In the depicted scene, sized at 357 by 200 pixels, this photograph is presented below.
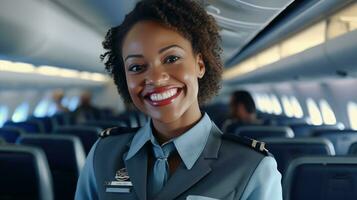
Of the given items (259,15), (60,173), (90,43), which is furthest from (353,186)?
(90,43)

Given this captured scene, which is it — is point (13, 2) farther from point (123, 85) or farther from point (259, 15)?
point (123, 85)

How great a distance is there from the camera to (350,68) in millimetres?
5012

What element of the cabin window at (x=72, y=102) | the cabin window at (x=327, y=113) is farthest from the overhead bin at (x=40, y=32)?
the cabin window at (x=72, y=102)

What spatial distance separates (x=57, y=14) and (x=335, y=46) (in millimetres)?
2591

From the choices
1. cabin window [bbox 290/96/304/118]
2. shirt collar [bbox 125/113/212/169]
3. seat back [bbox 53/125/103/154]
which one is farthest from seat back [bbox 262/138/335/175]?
cabin window [bbox 290/96/304/118]

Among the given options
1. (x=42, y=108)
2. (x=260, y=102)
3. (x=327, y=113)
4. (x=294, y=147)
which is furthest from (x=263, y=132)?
(x=260, y=102)

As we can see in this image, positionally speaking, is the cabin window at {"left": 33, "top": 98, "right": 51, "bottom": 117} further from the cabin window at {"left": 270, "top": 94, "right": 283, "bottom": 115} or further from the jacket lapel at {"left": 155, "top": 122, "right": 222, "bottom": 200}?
the jacket lapel at {"left": 155, "top": 122, "right": 222, "bottom": 200}

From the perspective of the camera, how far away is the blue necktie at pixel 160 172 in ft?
4.99

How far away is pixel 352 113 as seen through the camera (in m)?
8.31

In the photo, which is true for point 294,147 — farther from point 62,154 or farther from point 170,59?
point 170,59

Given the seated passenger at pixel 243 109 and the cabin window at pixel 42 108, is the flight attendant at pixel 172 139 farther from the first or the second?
the cabin window at pixel 42 108

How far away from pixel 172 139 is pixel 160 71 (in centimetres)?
23

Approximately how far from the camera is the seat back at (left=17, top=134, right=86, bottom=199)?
3.45 meters

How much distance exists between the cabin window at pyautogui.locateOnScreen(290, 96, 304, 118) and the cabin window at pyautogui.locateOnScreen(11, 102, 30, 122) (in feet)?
23.3
